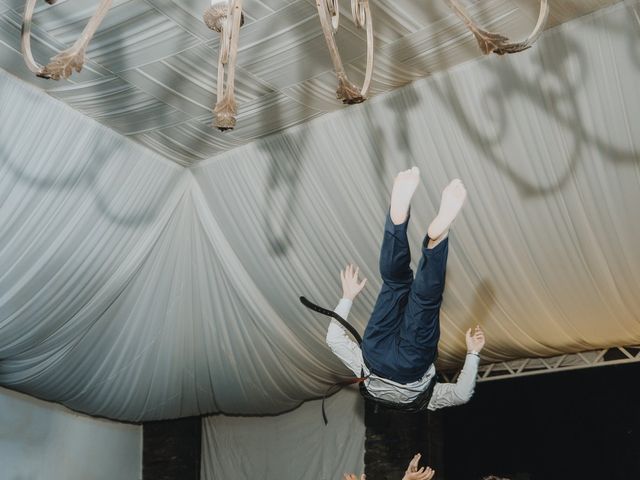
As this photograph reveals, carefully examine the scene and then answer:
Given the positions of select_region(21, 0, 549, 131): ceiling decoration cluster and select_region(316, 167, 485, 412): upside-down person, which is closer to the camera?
select_region(21, 0, 549, 131): ceiling decoration cluster

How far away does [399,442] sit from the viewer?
7105mm

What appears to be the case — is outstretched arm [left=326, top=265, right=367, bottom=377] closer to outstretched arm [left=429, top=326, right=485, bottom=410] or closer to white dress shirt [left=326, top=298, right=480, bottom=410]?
white dress shirt [left=326, top=298, right=480, bottom=410]

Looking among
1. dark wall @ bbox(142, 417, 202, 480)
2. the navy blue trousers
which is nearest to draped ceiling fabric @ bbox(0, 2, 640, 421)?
dark wall @ bbox(142, 417, 202, 480)

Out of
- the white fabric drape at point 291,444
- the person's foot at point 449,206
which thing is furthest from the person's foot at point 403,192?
the white fabric drape at point 291,444

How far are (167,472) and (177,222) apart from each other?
11.4 ft

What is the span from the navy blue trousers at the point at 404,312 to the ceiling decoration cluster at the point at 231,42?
0.75 metres

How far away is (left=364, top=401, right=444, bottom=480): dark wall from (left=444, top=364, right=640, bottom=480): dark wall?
11.0 inches

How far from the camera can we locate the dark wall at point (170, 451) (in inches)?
330

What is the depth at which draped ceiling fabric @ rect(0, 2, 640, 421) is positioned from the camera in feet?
14.6

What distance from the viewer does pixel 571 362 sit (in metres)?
6.47

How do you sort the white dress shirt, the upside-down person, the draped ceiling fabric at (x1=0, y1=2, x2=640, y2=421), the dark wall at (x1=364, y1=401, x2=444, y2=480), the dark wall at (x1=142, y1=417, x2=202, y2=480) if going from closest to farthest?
the upside-down person, the white dress shirt, the draped ceiling fabric at (x1=0, y1=2, x2=640, y2=421), the dark wall at (x1=364, y1=401, x2=444, y2=480), the dark wall at (x1=142, y1=417, x2=202, y2=480)

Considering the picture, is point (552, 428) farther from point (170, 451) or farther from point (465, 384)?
point (170, 451)

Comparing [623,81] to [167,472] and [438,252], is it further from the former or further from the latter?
[167,472]

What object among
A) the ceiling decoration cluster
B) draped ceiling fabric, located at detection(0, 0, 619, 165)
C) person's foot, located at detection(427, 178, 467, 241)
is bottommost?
person's foot, located at detection(427, 178, 467, 241)
